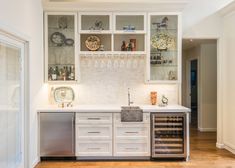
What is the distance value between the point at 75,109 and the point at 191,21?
9.85 ft

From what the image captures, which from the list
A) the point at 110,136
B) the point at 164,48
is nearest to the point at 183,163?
the point at 110,136

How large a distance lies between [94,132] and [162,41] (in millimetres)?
2158

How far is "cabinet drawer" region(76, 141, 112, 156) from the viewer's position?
480 centimetres

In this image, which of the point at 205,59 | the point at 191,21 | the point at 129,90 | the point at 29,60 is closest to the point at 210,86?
the point at 205,59

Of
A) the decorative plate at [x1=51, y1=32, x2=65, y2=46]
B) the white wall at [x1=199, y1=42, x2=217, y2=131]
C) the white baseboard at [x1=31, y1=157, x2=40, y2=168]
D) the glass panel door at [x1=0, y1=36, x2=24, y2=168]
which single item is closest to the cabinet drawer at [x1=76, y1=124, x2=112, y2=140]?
the white baseboard at [x1=31, y1=157, x2=40, y2=168]

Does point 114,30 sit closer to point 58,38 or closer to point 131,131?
point 58,38

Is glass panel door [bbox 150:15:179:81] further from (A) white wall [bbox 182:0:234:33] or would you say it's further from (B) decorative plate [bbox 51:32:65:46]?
(B) decorative plate [bbox 51:32:65:46]

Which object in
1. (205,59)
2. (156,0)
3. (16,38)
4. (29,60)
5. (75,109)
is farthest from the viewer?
(205,59)

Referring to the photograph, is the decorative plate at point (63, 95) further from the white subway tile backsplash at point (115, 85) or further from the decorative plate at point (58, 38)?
the decorative plate at point (58, 38)

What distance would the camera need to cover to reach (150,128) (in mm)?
4781

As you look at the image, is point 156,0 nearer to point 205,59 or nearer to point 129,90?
point 129,90

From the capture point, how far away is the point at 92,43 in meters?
5.32

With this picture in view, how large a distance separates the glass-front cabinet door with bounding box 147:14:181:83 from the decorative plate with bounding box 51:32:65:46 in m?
1.67

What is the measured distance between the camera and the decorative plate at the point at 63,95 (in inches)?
211
